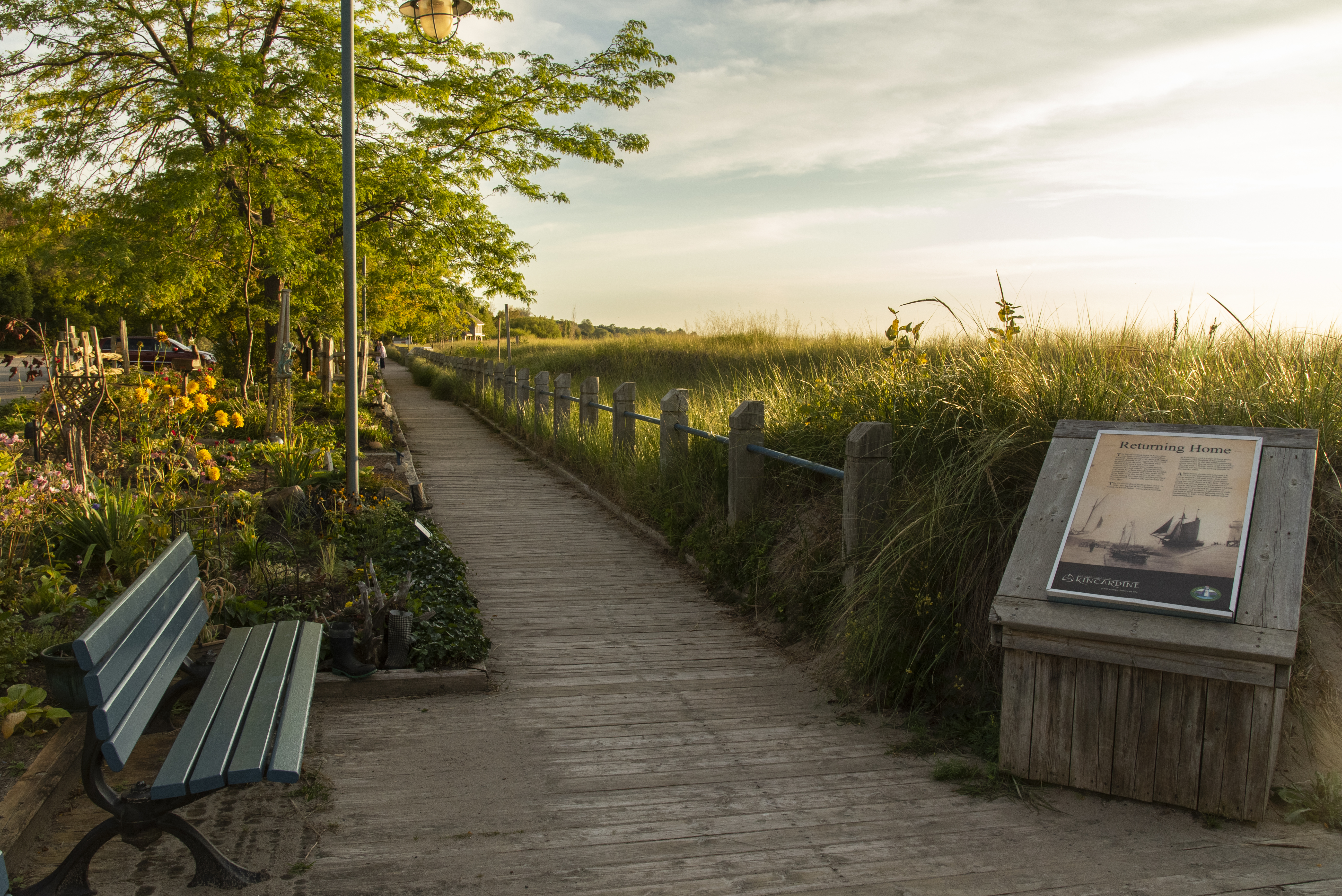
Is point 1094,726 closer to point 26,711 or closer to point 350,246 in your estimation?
point 26,711

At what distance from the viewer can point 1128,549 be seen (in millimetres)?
3477

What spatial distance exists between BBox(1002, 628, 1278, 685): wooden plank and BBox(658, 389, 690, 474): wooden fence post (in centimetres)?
477

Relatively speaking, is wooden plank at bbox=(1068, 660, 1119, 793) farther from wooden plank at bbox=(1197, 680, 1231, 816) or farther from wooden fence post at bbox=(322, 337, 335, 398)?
wooden fence post at bbox=(322, 337, 335, 398)

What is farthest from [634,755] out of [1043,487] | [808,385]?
[808,385]

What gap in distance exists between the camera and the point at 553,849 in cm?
303

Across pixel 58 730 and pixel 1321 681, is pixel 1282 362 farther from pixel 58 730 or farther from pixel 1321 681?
pixel 58 730

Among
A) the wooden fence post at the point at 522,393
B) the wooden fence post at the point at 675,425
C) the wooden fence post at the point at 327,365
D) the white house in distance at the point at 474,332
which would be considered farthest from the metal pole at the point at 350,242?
the white house in distance at the point at 474,332

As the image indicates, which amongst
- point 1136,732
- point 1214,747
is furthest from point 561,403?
point 1214,747

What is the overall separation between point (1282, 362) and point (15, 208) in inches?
723

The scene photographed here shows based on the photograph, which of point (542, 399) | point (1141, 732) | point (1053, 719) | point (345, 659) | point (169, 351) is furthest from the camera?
point (169, 351)

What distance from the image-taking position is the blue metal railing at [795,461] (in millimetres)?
5176

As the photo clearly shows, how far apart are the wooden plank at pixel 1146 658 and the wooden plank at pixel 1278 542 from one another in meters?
0.16

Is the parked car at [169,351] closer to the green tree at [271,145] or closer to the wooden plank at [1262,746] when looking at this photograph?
the green tree at [271,145]

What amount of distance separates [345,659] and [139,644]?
155cm
